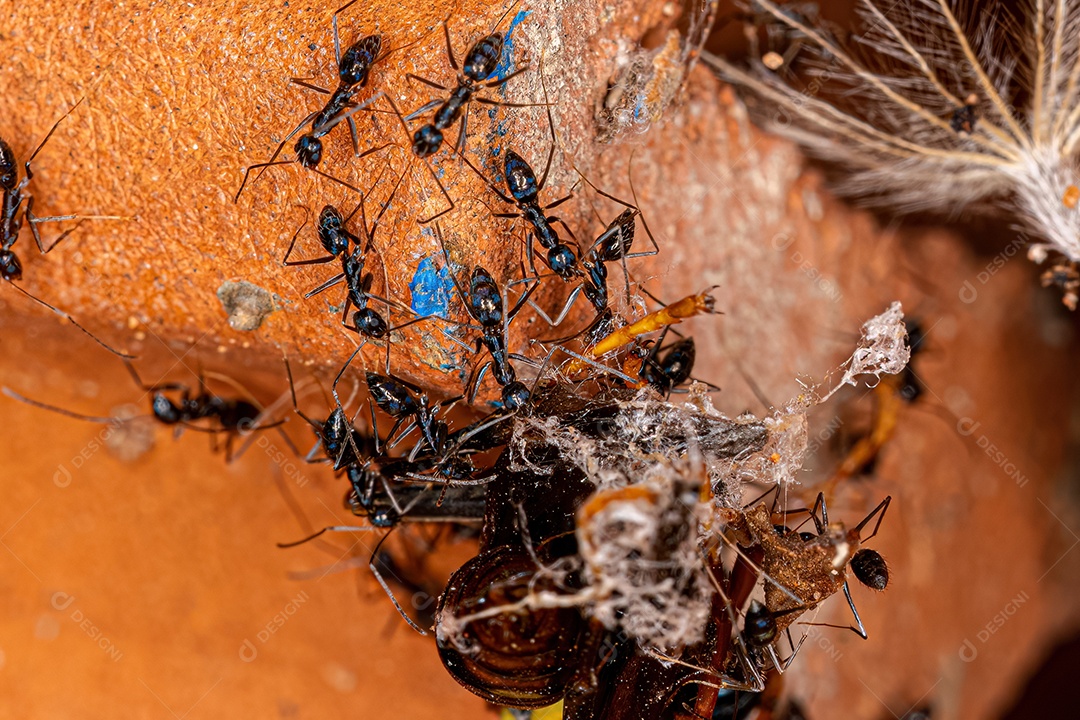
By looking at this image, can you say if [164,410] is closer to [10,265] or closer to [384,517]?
[10,265]

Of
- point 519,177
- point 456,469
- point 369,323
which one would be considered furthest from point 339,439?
point 519,177

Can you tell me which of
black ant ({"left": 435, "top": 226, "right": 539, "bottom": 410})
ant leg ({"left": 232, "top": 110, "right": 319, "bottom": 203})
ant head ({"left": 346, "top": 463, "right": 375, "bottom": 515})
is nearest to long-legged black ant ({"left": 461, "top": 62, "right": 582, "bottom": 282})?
black ant ({"left": 435, "top": 226, "right": 539, "bottom": 410})

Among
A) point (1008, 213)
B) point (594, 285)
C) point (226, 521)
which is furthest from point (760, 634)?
point (1008, 213)

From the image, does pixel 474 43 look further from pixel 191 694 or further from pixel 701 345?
pixel 191 694

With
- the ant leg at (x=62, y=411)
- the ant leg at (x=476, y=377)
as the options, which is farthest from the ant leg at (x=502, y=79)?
the ant leg at (x=62, y=411)

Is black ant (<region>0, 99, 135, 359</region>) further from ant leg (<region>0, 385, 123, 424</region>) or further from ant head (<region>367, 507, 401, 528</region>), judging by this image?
ant head (<region>367, 507, 401, 528</region>)

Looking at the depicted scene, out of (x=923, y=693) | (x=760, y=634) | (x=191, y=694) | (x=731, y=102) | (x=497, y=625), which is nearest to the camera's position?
(x=497, y=625)

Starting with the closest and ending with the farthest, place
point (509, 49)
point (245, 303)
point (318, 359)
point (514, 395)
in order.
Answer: point (509, 49)
point (514, 395)
point (245, 303)
point (318, 359)
